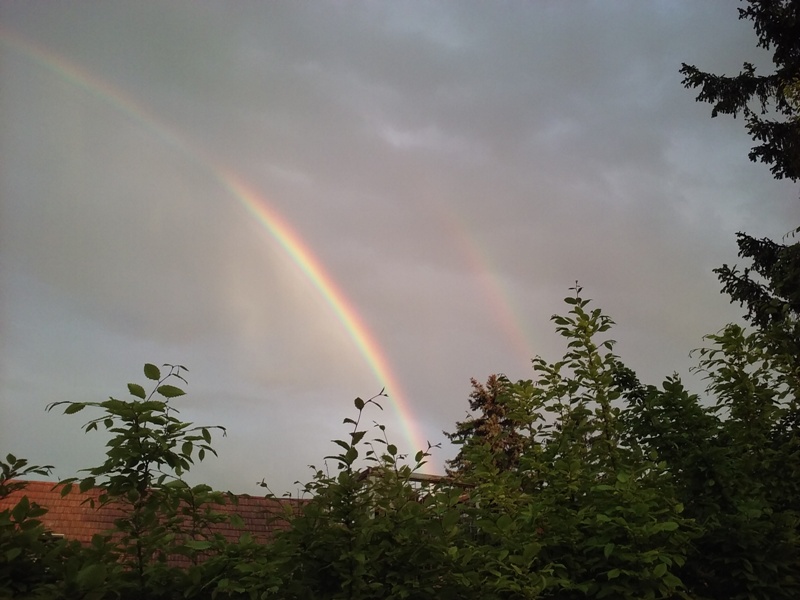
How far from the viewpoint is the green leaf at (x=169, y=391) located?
2.46 meters

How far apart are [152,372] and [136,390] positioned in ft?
0.28

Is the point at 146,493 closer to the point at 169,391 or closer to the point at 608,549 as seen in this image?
the point at 169,391

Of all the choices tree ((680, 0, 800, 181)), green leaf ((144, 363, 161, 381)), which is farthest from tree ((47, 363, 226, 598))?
tree ((680, 0, 800, 181))

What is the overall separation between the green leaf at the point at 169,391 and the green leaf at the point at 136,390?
0.20 feet

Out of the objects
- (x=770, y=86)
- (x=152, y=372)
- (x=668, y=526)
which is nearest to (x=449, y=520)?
(x=668, y=526)

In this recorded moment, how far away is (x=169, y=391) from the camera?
247cm

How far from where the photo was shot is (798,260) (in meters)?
13.6

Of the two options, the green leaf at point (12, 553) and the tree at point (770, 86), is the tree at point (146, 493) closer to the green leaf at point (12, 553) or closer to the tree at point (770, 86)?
the green leaf at point (12, 553)

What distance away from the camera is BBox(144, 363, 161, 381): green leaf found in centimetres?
248

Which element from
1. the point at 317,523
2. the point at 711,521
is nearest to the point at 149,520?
the point at 317,523

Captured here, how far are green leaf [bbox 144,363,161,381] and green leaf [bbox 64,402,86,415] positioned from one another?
9.6 inches

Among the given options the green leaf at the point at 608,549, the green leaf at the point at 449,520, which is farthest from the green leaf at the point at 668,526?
the green leaf at the point at 449,520

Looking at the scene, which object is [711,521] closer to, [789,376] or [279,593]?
[789,376]

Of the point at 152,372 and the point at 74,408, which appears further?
the point at 152,372
